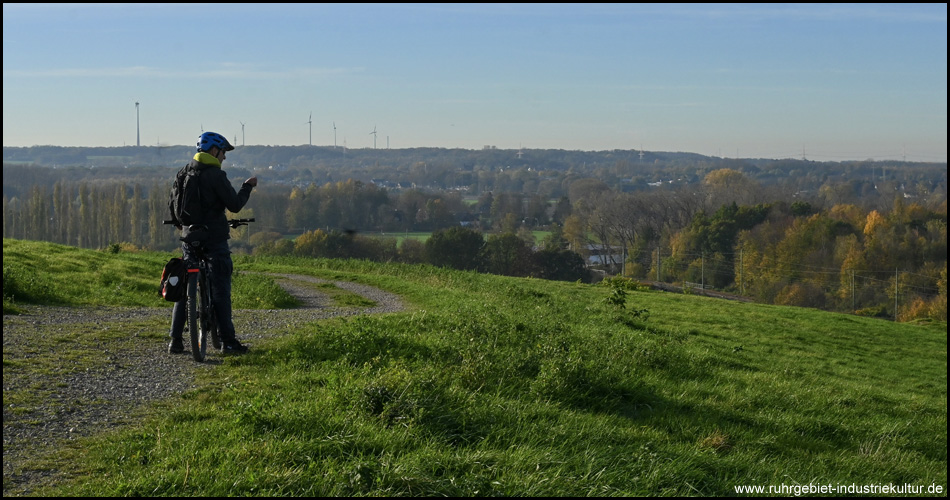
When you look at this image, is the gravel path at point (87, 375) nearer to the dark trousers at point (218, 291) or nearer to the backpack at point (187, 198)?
the dark trousers at point (218, 291)

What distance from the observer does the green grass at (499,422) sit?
517 cm

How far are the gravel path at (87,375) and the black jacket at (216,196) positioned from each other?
1.31 meters

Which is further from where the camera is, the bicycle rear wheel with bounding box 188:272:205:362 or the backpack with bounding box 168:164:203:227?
the backpack with bounding box 168:164:203:227

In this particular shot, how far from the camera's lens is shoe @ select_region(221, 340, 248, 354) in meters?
8.95

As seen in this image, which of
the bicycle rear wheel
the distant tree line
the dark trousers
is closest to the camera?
the bicycle rear wheel

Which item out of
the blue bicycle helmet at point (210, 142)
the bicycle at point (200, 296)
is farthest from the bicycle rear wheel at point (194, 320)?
the blue bicycle helmet at point (210, 142)

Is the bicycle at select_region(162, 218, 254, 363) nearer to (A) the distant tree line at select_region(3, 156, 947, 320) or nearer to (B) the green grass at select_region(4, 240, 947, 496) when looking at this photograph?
(B) the green grass at select_region(4, 240, 947, 496)

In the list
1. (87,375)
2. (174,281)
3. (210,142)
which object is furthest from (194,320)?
(210,142)

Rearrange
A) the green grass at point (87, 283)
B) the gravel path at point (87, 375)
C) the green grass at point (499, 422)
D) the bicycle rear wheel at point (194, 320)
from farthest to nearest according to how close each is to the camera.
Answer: the green grass at point (87, 283), the bicycle rear wheel at point (194, 320), the gravel path at point (87, 375), the green grass at point (499, 422)

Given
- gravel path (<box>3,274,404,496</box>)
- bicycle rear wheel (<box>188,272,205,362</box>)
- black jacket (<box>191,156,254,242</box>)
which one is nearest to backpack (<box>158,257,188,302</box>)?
bicycle rear wheel (<box>188,272,205,362</box>)

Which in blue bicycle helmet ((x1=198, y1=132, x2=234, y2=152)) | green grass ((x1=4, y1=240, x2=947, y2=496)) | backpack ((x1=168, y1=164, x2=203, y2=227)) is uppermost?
blue bicycle helmet ((x1=198, y1=132, x2=234, y2=152))

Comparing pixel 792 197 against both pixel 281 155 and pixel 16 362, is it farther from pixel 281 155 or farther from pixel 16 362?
pixel 16 362

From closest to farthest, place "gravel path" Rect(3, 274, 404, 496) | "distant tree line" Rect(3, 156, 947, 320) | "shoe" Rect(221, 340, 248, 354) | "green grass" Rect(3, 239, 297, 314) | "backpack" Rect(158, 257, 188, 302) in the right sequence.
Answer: "gravel path" Rect(3, 274, 404, 496)
"backpack" Rect(158, 257, 188, 302)
"shoe" Rect(221, 340, 248, 354)
"green grass" Rect(3, 239, 297, 314)
"distant tree line" Rect(3, 156, 947, 320)

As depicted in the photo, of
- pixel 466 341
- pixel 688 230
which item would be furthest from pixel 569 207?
pixel 466 341
